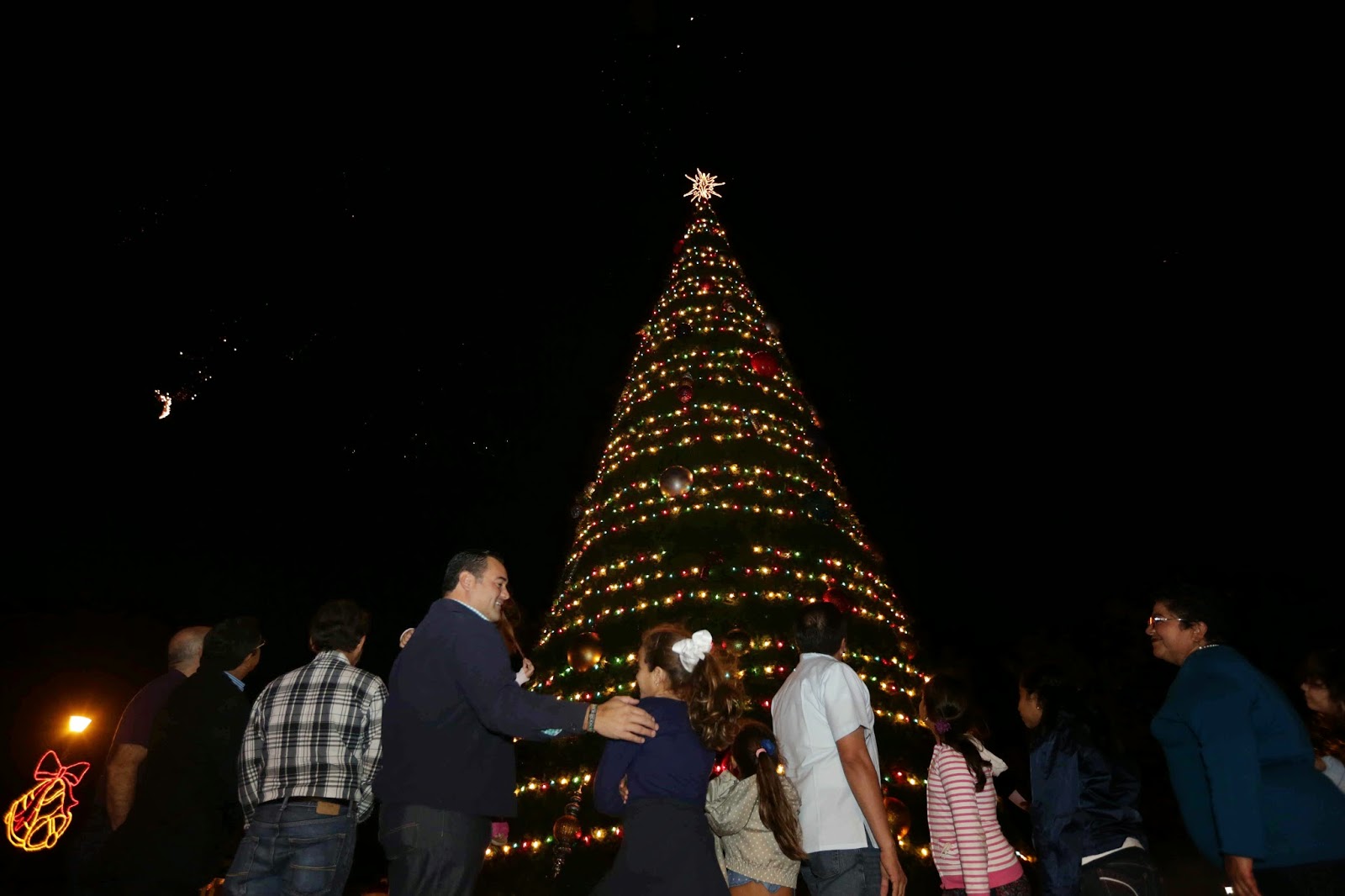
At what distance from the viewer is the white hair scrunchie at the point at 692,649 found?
2812 millimetres

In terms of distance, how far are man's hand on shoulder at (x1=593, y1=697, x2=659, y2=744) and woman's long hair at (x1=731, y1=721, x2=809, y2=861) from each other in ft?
2.24

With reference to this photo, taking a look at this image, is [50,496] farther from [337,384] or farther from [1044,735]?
[1044,735]

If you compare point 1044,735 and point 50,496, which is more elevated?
point 50,496

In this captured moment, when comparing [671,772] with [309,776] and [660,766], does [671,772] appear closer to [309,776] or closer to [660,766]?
[660,766]

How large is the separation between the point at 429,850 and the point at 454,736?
332 mm

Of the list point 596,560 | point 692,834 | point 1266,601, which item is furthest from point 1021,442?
point 692,834

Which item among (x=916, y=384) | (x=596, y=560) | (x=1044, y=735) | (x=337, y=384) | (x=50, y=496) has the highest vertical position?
A: (x=916, y=384)

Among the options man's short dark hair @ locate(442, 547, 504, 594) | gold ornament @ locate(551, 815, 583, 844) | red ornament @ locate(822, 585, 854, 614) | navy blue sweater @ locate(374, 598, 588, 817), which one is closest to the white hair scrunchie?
navy blue sweater @ locate(374, 598, 588, 817)

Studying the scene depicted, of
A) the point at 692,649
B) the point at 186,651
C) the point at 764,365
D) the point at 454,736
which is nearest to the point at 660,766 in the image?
the point at 692,649

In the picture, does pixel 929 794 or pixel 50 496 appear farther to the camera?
pixel 50 496

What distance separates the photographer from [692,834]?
257 cm

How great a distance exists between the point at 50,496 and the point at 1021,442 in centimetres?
1102

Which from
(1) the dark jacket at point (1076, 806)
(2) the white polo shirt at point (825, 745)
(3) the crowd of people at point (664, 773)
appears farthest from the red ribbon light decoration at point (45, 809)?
(1) the dark jacket at point (1076, 806)

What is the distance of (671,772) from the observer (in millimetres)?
2627
